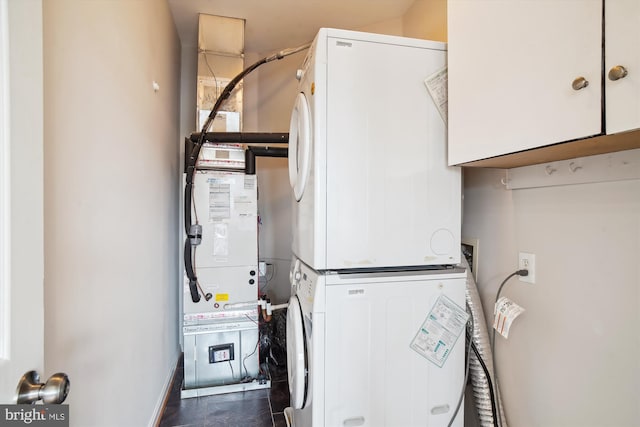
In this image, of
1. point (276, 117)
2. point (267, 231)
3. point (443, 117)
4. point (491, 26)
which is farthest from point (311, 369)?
point (276, 117)

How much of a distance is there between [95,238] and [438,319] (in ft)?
4.69

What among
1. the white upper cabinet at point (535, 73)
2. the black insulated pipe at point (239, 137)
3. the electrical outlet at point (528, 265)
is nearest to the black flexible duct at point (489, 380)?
the electrical outlet at point (528, 265)

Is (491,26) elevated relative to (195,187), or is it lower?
elevated

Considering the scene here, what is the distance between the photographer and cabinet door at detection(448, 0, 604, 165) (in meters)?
0.74

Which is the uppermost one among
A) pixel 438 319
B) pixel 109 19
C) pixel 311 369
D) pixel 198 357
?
pixel 109 19

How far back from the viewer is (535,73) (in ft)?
2.83

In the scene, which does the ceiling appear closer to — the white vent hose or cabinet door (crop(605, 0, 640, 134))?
cabinet door (crop(605, 0, 640, 134))

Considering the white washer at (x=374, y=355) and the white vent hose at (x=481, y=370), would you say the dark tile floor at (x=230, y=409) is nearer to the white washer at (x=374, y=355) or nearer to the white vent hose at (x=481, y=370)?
the white washer at (x=374, y=355)

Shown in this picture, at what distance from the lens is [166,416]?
2.05 metres

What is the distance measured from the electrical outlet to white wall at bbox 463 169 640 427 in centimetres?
2

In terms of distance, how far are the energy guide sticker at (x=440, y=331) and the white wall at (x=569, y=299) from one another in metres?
0.25

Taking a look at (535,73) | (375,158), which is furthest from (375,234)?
(535,73)

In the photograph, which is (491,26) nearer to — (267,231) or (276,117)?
(276,117)

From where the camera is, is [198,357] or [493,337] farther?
[198,357]
